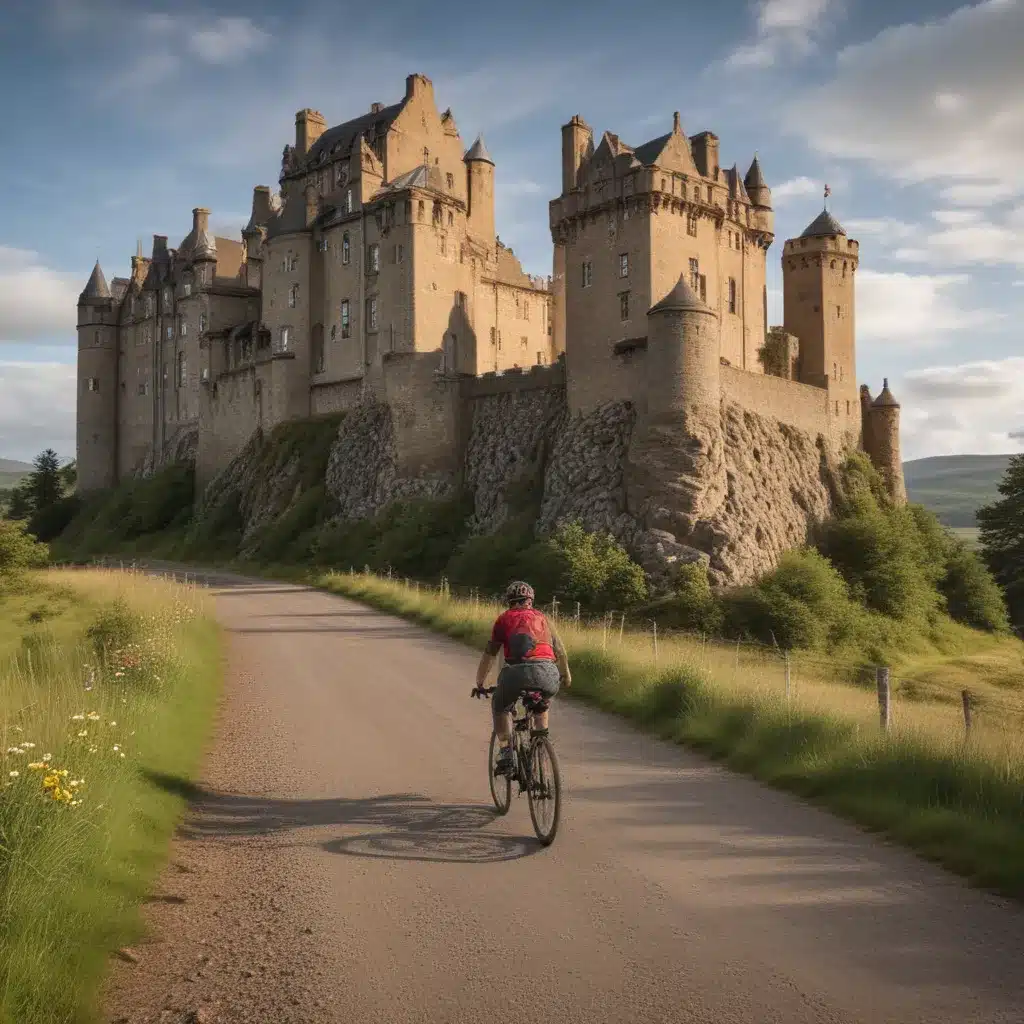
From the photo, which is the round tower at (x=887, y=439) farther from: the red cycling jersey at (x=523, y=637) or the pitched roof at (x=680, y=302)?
the red cycling jersey at (x=523, y=637)

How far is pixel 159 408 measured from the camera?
83375 millimetres

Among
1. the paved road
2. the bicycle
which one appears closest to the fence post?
the paved road

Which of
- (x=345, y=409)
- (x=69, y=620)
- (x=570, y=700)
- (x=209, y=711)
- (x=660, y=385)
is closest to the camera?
(x=209, y=711)

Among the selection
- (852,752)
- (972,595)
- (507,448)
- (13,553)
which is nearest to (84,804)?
(852,752)

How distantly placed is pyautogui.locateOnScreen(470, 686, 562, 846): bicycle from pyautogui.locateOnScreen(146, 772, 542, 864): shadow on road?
0.62 ft

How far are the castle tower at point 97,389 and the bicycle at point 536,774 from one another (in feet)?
275

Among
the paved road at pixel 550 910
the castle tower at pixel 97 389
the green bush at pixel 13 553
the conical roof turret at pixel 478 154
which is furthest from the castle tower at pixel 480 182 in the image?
the paved road at pixel 550 910

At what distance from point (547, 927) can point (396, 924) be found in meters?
1.01

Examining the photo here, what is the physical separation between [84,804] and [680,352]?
38180mm

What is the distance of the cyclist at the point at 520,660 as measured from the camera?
9328mm

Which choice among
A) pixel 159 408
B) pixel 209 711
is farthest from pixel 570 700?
pixel 159 408

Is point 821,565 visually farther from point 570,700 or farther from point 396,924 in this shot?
point 396,924

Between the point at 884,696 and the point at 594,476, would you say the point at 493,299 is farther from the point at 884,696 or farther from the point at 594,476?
the point at 884,696

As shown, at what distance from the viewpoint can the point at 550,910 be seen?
23.5 feet
